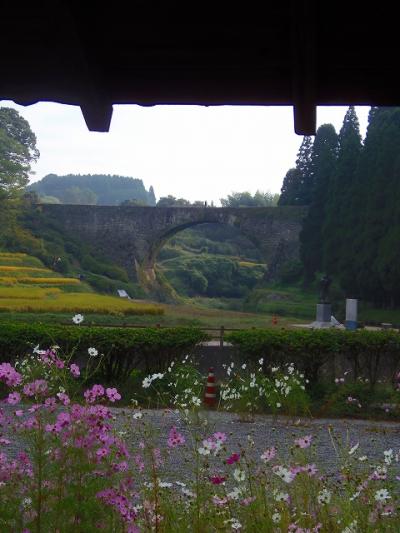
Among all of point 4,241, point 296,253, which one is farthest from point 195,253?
point 4,241

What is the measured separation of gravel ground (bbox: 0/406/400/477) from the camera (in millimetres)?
6988

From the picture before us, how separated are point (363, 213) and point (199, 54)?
29715 millimetres

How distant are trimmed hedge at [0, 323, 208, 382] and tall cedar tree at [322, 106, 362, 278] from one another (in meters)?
21.6

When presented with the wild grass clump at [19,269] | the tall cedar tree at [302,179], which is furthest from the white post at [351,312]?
the tall cedar tree at [302,179]

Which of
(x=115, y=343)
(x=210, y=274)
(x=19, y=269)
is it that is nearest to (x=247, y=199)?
(x=210, y=274)

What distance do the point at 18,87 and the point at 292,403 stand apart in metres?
6.55

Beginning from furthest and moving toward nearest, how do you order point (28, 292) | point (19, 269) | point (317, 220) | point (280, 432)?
point (317, 220) → point (19, 269) → point (28, 292) → point (280, 432)

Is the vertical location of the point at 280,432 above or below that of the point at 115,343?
below

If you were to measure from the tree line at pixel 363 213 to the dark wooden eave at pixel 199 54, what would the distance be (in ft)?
85.1

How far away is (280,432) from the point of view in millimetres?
8164

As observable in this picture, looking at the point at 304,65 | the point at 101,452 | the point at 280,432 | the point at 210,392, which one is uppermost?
the point at 304,65

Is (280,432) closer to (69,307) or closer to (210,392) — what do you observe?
(210,392)

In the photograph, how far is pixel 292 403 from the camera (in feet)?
29.3

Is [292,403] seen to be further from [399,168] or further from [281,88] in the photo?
[399,168]
